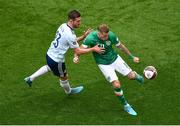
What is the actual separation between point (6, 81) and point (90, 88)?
7.51 ft

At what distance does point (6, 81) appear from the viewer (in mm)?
14000

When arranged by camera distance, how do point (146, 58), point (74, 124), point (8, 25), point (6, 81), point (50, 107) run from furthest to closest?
point (8, 25) < point (146, 58) < point (6, 81) < point (50, 107) < point (74, 124)

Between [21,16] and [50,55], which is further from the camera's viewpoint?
[21,16]

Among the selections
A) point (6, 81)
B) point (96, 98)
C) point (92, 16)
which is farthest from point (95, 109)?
point (92, 16)

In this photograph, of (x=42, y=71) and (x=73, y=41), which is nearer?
(x=73, y=41)

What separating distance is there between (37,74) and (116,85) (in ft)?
7.09

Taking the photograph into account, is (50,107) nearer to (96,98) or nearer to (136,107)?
(96,98)

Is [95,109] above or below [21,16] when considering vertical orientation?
below

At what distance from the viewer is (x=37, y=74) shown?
516 inches

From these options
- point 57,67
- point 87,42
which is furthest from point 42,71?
point 87,42

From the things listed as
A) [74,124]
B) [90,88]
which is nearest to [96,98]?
[90,88]

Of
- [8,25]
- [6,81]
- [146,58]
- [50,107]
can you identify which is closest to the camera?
[50,107]

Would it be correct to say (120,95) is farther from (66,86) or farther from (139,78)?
(66,86)

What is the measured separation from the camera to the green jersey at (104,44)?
40.2 feet
